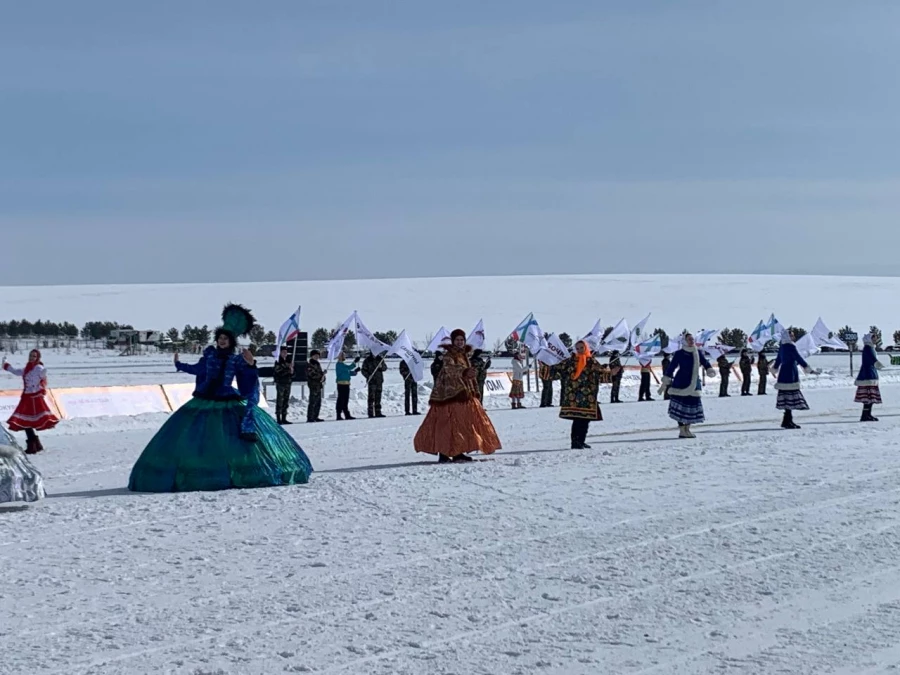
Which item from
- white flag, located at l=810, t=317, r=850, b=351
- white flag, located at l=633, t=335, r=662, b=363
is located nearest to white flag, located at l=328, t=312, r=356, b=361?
white flag, located at l=633, t=335, r=662, b=363

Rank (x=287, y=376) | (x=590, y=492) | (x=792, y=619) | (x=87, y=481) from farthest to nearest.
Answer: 1. (x=287, y=376)
2. (x=87, y=481)
3. (x=590, y=492)
4. (x=792, y=619)

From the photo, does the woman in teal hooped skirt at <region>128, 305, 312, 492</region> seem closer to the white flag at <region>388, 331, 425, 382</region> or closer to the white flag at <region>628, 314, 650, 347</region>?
the white flag at <region>388, 331, 425, 382</region>

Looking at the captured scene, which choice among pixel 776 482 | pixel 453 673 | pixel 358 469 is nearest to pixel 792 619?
pixel 453 673

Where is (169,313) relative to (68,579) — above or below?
above

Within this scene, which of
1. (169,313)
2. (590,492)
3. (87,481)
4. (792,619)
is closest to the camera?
(792,619)

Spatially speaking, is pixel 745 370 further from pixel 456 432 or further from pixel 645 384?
pixel 456 432

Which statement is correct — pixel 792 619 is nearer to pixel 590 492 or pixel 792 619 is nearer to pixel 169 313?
pixel 590 492

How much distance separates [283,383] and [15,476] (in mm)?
13297

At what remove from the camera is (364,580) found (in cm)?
748

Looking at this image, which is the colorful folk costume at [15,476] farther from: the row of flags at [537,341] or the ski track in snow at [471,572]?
the row of flags at [537,341]

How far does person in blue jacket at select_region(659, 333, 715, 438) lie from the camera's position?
17.1 metres

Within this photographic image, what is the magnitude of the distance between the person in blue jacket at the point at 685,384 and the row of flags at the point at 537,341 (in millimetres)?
4283

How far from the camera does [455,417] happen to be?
45.5 feet

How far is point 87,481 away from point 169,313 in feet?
344
